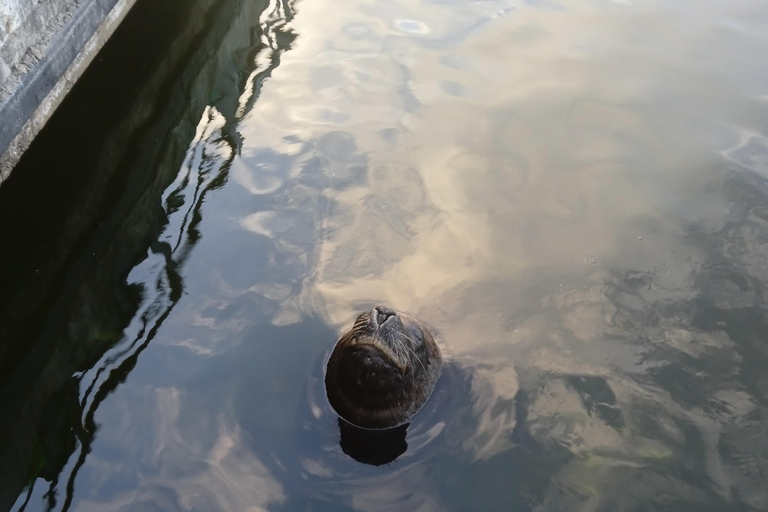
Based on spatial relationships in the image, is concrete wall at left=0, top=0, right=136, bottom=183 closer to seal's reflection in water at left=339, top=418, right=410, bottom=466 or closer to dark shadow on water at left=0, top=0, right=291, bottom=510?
dark shadow on water at left=0, top=0, right=291, bottom=510

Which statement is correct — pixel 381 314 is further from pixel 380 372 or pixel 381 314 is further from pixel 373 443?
pixel 373 443

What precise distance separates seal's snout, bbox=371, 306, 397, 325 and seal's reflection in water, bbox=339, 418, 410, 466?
0.72 m

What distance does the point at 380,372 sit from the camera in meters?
4.15

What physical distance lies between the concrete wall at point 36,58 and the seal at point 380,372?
3.36m

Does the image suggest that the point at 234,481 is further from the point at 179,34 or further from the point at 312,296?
the point at 179,34

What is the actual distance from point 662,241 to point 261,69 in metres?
4.39

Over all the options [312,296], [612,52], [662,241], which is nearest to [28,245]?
[312,296]

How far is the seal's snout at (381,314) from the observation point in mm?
4156

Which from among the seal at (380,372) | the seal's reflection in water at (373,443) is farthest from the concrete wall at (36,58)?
the seal's reflection in water at (373,443)

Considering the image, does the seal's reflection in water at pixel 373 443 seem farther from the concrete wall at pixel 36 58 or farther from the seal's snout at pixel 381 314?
the concrete wall at pixel 36 58

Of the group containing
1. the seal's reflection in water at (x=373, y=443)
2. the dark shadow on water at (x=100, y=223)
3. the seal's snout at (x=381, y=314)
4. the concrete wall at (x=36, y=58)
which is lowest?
the seal's reflection in water at (x=373, y=443)

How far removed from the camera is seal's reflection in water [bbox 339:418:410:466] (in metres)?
4.26

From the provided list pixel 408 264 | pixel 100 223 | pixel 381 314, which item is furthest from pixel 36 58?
pixel 381 314

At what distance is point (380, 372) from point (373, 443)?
1.62 ft
